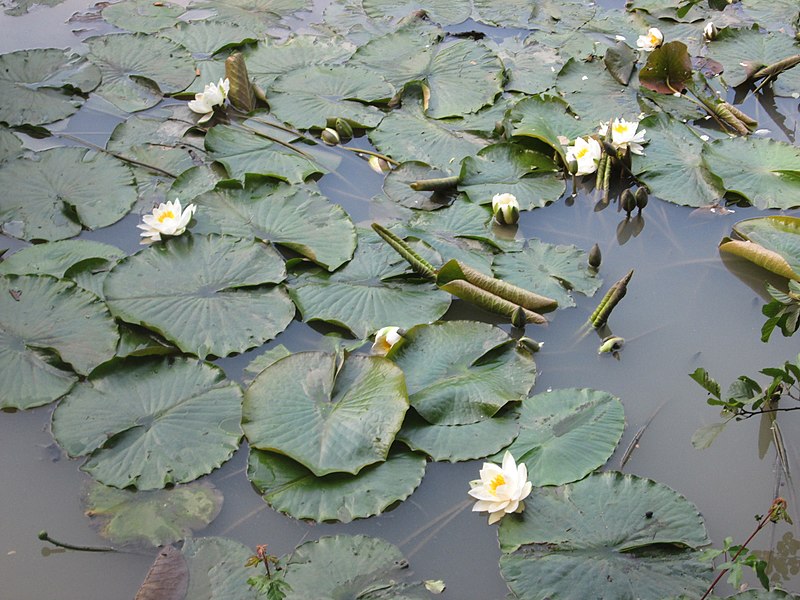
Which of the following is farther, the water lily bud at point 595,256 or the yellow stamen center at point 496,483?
the water lily bud at point 595,256

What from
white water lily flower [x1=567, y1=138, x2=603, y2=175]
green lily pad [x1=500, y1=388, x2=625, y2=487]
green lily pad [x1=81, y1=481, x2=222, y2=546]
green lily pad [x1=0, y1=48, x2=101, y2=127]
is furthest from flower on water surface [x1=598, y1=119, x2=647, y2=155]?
green lily pad [x1=0, y1=48, x2=101, y2=127]

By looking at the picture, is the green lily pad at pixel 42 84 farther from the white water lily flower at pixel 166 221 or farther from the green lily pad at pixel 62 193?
the white water lily flower at pixel 166 221

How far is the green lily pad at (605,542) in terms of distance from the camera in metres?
2.04

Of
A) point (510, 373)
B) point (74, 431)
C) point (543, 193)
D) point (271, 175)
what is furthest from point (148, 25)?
point (510, 373)

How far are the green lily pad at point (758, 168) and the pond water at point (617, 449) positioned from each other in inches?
3.7

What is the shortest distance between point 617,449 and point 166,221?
6.13 ft

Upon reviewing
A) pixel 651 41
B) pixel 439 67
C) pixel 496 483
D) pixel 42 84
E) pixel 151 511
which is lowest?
pixel 151 511

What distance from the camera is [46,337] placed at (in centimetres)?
271

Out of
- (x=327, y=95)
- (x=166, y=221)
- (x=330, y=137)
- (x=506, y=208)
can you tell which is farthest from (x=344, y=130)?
(x=166, y=221)

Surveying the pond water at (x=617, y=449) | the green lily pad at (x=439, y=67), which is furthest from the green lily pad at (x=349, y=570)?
the green lily pad at (x=439, y=67)

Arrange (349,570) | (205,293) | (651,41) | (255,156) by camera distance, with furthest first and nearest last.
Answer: (651,41), (255,156), (205,293), (349,570)

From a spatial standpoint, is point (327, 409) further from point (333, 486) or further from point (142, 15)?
point (142, 15)

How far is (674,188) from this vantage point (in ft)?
11.5

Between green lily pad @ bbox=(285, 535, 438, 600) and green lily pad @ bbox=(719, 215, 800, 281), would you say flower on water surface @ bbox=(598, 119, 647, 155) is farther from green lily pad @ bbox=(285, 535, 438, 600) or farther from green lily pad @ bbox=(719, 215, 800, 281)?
green lily pad @ bbox=(285, 535, 438, 600)
